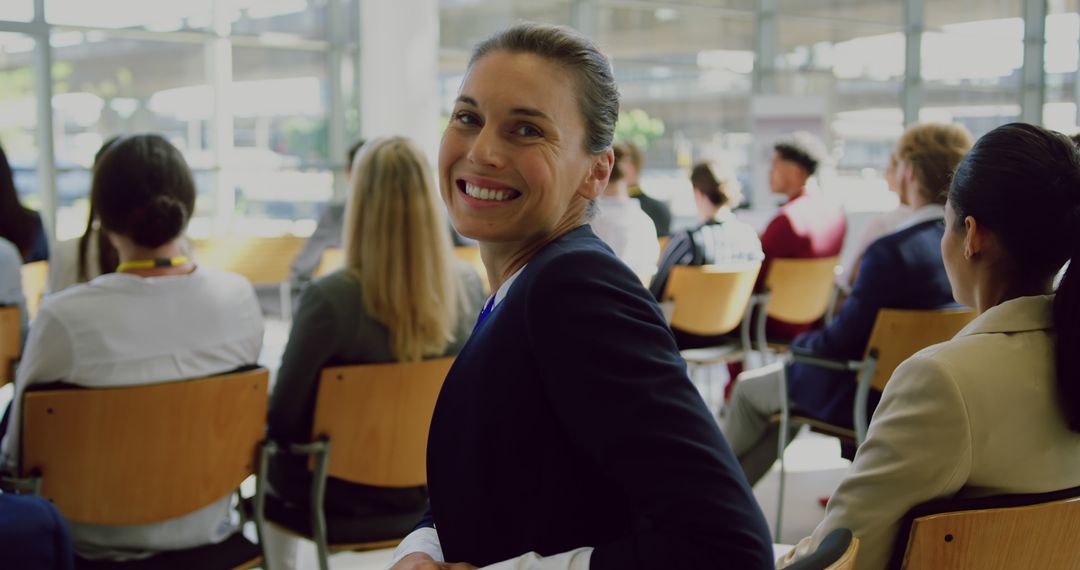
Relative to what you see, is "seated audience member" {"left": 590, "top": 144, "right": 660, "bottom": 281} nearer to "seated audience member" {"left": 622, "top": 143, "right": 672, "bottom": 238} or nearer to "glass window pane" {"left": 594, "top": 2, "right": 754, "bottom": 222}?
"seated audience member" {"left": 622, "top": 143, "right": 672, "bottom": 238}

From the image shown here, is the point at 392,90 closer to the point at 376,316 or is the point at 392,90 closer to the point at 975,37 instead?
the point at 376,316

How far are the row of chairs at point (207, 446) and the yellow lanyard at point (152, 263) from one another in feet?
1.05

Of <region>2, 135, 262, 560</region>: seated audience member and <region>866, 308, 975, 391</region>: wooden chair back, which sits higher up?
<region>2, 135, 262, 560</region>: seated audience member

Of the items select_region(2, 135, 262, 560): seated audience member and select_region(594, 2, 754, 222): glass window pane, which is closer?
select_region(2, 135, 262, 560): seated audience member

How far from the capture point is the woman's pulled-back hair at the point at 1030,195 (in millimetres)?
1506

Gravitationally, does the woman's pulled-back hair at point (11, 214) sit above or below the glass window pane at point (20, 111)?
below

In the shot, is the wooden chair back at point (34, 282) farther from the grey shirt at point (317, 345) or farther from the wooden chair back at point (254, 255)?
the wooden chair back at point (254, 255)

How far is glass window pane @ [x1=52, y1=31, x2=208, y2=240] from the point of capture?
7402mm

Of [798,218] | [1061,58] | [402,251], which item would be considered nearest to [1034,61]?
[1061,58]

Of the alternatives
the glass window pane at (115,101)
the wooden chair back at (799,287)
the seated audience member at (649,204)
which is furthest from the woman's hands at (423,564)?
the glass window pane at (115,101)

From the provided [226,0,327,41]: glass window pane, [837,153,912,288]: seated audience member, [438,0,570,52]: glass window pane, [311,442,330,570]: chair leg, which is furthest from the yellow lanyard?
[438,0,570,52]: glass window pane

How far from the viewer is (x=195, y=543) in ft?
7.59

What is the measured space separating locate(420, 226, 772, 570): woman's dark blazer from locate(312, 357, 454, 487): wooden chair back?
1426 mm

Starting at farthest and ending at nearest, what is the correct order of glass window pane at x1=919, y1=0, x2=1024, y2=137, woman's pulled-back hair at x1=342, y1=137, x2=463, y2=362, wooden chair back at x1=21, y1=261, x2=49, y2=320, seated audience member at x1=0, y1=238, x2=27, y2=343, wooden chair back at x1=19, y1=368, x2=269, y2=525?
glass window pane at x1=919, y1=0, x2=1024, y2=137
wooden chair back at x1=21, y1=261, x2=49, y2=320
seated audience member at x1=0, y1=238, x2=27, y2=343
woman's pulled-back hair at x1=342, y1=137, x2=463, y2=362
wooden chair back at x1=19, y1=368, x2=269, y2=525
